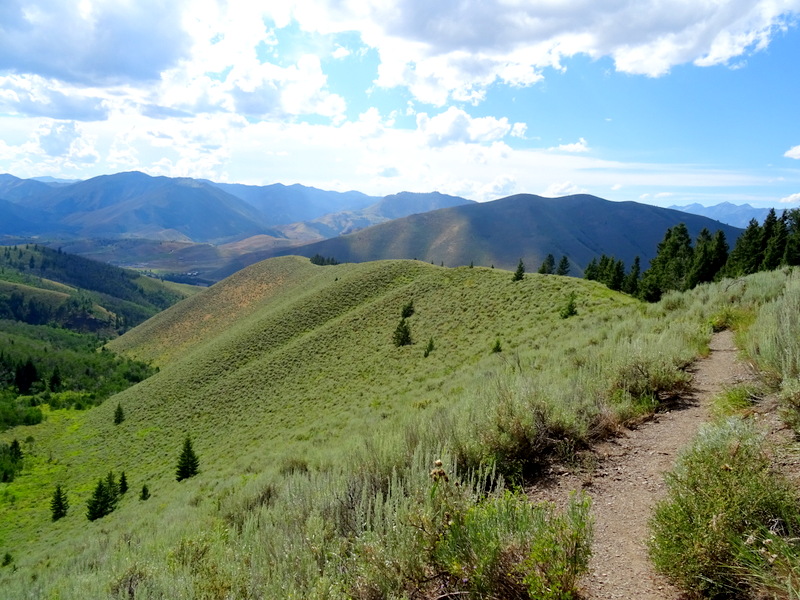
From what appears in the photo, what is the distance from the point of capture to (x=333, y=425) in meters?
20.6

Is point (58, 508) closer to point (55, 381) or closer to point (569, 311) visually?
point (569, 311)

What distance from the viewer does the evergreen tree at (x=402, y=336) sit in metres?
35.0

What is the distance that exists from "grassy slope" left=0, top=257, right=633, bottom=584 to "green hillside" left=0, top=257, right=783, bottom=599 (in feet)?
0.84

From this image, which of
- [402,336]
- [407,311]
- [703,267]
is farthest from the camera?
[703,267]

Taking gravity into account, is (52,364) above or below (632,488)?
below

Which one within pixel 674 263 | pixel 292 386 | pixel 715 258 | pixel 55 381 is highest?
pixel 715 258

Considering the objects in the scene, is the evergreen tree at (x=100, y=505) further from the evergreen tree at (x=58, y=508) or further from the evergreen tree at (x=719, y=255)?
the evergreen tree at (x=719, y=255)

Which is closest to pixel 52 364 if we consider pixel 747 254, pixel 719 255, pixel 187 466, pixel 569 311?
pixel 187 466

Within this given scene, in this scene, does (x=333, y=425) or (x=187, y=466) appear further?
(x=187, y=466)

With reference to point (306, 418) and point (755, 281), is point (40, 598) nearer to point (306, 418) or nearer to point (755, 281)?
point (755, 281)

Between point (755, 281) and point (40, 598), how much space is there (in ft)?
59.8

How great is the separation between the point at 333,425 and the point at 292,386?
→ 17.4 m

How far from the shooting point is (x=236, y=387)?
42344 mm

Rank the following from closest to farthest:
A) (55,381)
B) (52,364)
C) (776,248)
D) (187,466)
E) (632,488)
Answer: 1. (632,488)
2. (187,466)
3. (776,248)
4. (55,381)
5. (52,364)
